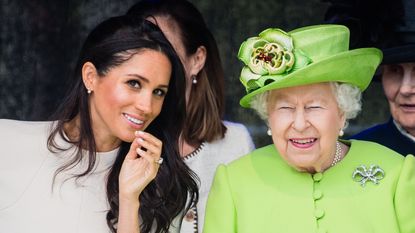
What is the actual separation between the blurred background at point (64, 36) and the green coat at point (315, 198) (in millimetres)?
2183

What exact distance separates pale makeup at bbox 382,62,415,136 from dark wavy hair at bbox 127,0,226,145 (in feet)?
2.72

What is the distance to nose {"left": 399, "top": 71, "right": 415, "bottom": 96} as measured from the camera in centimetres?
464

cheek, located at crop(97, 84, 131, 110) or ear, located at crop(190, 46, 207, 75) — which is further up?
ear, located at crop(190, 46, 207, 75)

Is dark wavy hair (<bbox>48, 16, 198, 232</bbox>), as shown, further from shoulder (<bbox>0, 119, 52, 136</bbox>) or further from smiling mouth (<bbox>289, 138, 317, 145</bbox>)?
smiling mouth (<bbox>289, 138, 317, 145</bbox>)

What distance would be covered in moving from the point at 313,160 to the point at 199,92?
118 centimetres

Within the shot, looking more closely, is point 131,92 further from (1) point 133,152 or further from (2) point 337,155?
(2) point 337,155

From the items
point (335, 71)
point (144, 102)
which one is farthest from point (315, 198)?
point (144, 102)

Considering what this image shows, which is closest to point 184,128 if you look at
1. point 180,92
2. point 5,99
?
point 180,92

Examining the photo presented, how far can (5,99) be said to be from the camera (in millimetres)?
6066

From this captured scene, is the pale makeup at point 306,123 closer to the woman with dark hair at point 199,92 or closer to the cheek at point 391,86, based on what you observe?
the cheek at point 391,86

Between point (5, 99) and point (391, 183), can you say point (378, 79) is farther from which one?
point (5, 99)

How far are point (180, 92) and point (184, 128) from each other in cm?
42

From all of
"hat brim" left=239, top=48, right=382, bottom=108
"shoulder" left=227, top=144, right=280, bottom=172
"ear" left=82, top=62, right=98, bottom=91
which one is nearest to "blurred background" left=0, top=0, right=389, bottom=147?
"ear" left=82, top=62, right=98, bottom=91

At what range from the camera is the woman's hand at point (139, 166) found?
420 centimetres
